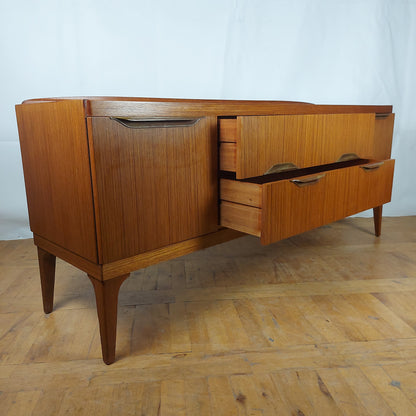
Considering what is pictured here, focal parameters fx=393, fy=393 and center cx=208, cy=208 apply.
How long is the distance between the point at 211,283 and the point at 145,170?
0.57 metres

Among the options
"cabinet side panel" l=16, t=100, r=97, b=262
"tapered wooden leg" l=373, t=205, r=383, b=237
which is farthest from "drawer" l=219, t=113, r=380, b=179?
"tapered wooden leg" l=373, t=205, r=383, b=237

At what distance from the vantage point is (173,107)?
0.83m

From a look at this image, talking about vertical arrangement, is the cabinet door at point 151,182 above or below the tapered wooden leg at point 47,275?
above

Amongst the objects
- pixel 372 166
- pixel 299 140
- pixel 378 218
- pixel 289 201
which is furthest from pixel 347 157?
pixel 378 218

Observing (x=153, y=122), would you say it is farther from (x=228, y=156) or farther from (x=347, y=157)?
(x=347, y=157)

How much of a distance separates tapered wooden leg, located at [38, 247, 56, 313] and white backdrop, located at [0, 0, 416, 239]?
0.81 m

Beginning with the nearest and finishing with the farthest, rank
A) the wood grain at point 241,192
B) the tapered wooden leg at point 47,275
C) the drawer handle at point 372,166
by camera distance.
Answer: the wood grain at point 241,192, the tapered wooden leg at point 47,275, the drawer handle at point 372,166

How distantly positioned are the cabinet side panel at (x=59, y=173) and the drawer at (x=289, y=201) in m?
0.33

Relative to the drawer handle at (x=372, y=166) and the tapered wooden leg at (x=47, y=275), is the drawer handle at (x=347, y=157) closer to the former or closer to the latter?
the drawer handle at (x=372, y=166)

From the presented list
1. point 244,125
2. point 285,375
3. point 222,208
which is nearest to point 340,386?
point 285,375

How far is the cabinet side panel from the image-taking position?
2.50 ft

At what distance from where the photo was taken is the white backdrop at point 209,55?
1.62 meters

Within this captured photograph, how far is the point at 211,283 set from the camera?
4.15 feet

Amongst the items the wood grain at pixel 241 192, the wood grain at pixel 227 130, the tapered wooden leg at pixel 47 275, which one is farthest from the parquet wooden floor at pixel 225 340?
the wood grain at pixel 227 130
